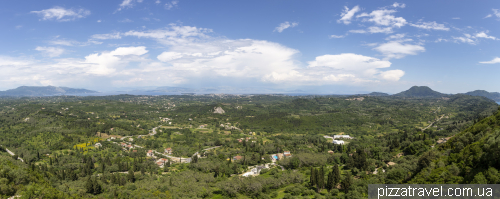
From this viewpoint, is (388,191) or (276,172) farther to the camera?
(276,172)

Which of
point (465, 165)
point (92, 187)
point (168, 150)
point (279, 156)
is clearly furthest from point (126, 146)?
point (465, 165)

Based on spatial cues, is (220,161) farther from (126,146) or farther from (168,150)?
(126,146)

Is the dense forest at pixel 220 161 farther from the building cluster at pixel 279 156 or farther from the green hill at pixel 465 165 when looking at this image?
the building cluster at pixel 279 156

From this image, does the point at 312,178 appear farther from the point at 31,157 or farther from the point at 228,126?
the point at 228,126

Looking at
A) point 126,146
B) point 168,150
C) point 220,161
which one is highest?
point 220,161

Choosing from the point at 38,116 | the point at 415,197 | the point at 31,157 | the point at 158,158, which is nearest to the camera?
the point at 415,197

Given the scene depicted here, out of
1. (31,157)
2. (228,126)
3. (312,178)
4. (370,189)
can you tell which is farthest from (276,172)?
(228,126)

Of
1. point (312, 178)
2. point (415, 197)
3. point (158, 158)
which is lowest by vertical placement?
point (158, 158)

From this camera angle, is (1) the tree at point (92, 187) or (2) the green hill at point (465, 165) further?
(1) the tree at point (92, 187)

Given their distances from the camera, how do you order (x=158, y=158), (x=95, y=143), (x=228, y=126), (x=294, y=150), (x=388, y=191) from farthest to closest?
(x=228, y=126)
(x=95, y=143)
(x=294, y=150)
(x=158, y=158)
(x=388, y=191)

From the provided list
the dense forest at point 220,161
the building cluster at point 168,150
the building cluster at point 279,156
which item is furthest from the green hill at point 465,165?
the building cluster at point 168,150

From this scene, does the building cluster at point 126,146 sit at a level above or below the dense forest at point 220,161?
below
